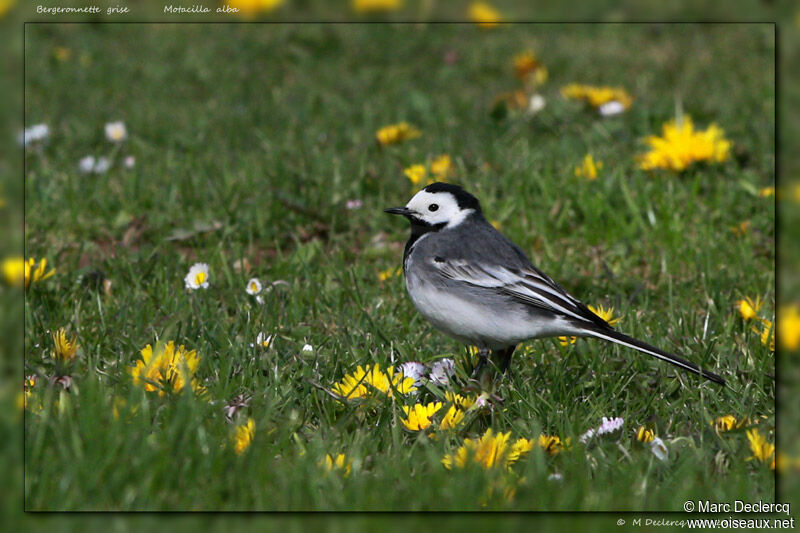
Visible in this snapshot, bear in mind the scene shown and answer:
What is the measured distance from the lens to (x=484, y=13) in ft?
19.2

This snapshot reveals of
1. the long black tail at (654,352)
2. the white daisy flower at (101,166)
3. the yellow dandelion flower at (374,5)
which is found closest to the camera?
the long black tail at (654,352)

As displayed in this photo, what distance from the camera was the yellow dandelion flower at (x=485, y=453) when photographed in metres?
3.05

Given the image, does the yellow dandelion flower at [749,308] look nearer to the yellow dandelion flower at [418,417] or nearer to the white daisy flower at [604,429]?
the white daisy flower at [604,429]

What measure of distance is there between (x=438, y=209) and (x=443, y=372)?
35.3 inches

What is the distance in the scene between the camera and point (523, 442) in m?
3.22

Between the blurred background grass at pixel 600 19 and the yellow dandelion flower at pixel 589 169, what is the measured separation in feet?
4.71

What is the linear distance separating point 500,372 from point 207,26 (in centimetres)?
650

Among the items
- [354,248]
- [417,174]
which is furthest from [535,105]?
[354,248]

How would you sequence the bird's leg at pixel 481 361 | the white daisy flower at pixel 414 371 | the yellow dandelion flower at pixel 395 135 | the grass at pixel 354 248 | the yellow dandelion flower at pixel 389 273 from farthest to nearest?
the yellow dandelion flower at pixel 395 135, the yellow dandelion flower at pixel 389 273, the bird's leg at pixel 481 361, the white daisy flower at pixel 414 371, the grass at pixel 354 248

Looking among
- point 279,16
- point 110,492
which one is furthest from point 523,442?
point 279,16

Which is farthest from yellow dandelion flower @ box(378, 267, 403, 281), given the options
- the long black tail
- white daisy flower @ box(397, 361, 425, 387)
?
the long black tail

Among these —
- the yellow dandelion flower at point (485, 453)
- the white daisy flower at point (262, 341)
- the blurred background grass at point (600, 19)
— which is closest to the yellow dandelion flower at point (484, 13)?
the blurred background grass at point (600, 19)

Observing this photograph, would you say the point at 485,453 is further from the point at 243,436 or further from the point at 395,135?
the point at 395,135

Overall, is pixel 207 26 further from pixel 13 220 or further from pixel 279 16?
pixel 13 220
